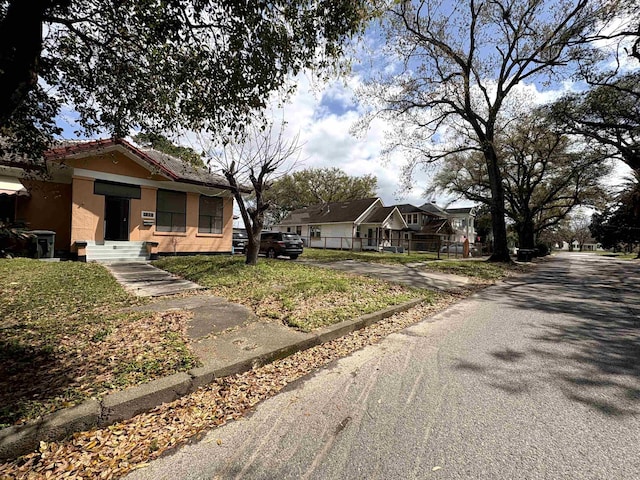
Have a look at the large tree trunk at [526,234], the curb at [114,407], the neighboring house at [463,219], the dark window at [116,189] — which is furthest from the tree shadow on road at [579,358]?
the neighboring house at [463,219]

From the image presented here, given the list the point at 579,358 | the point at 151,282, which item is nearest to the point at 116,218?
the point at 151,282

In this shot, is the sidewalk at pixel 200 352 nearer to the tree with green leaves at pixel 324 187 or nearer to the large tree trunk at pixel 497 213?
the large tree trunk at pixel 497 213

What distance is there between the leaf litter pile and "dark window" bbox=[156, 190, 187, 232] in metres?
11.8

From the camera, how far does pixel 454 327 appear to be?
492 centimetres

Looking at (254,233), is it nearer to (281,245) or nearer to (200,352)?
(200,352)

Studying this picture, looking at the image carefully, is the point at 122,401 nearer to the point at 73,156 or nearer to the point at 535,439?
the point at 535,439

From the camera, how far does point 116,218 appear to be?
1241 cm

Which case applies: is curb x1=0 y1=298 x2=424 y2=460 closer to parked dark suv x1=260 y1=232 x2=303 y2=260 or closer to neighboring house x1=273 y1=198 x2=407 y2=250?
parked dark suv x1=260 y1=232 x2=303 y2=260

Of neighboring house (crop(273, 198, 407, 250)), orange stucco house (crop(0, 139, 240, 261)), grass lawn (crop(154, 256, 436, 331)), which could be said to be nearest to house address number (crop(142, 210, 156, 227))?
orange stucco house (crop(0, 139, 240, 261))

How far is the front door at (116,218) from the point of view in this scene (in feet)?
39.6

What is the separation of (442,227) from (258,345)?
33.1m

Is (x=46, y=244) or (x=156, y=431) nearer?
(x=156, y=431)

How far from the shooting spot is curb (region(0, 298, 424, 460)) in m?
1.93

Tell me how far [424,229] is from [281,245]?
80.4 ft
